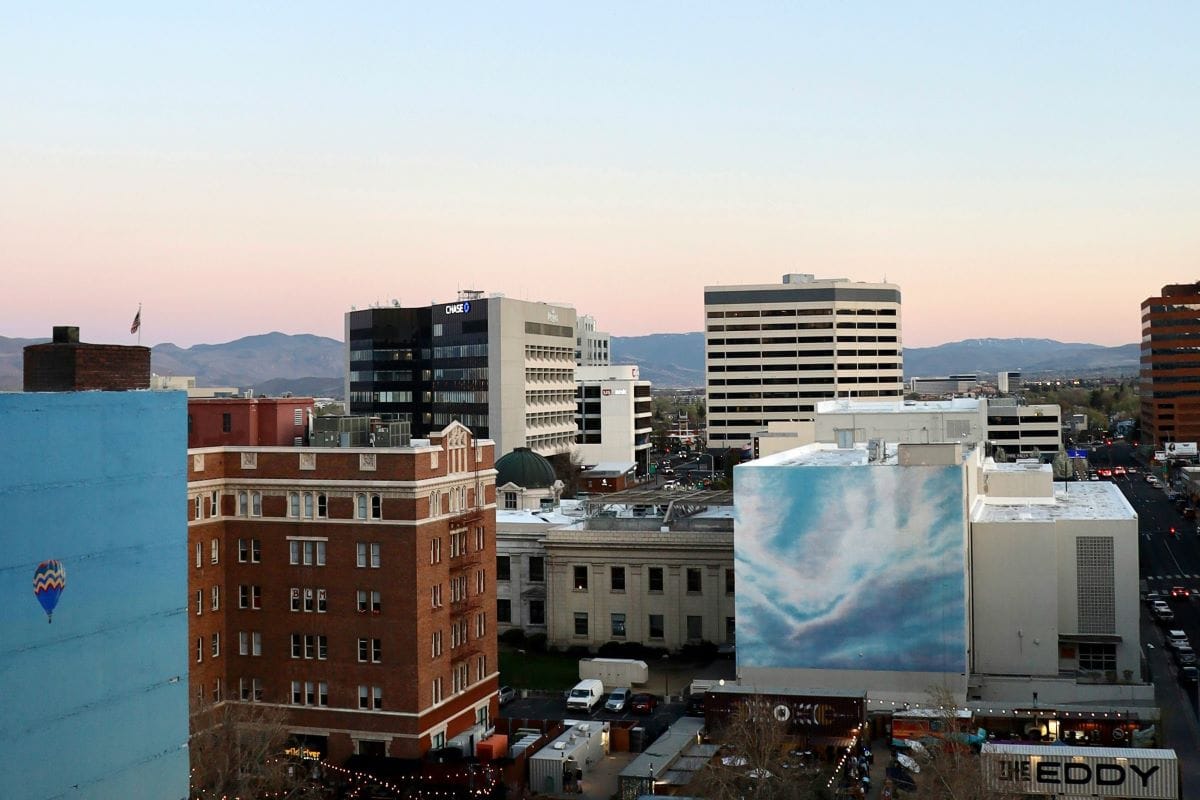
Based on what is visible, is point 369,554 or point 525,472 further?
point 525,472

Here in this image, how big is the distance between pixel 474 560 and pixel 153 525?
1325 inches

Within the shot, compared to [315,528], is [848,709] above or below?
below

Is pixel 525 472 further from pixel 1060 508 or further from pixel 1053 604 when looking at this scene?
pixel 1053 604

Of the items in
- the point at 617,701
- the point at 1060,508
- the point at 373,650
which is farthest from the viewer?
the point at 1060,508

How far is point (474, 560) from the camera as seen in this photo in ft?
203

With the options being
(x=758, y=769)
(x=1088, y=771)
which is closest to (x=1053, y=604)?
(x=1088, y=771)

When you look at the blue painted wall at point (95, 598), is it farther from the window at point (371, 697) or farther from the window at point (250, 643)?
the window at point (250, 643)

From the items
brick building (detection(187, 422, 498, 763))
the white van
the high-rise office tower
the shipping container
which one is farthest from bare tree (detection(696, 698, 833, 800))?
the high-rise office tower

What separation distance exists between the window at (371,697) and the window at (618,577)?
26.8 metres

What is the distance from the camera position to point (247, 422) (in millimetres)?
60250

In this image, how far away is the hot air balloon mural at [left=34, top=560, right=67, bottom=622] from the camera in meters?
26.1

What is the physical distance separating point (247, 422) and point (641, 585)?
98.4ft

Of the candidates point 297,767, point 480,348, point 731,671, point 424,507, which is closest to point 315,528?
point 424,507

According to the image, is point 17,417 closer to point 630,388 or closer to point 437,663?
point 437,663
